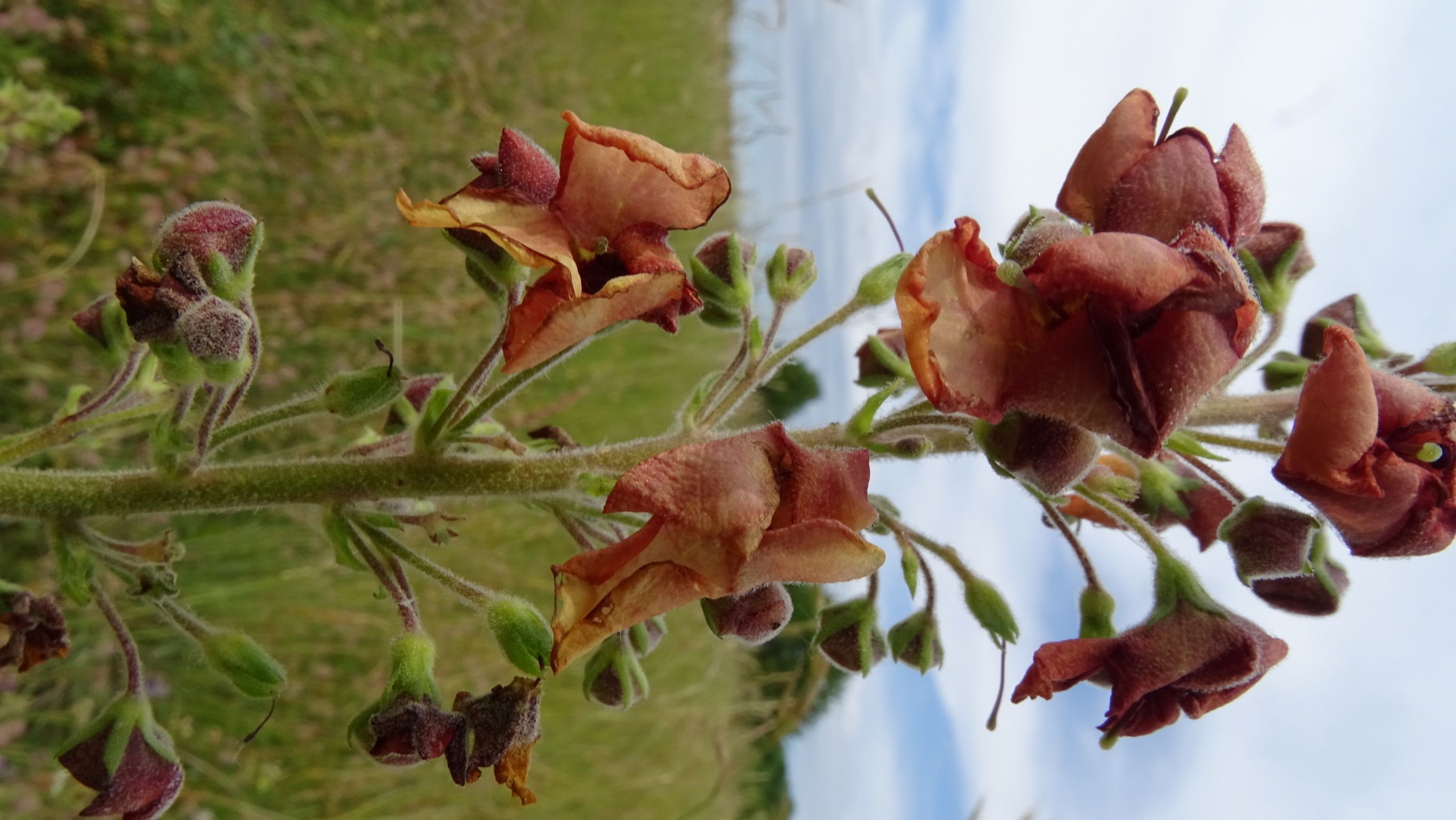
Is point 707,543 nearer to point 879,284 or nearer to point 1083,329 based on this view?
point 1083,329

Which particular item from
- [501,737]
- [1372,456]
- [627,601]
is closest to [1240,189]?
[1372,456]

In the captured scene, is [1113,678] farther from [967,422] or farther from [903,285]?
[903,285]

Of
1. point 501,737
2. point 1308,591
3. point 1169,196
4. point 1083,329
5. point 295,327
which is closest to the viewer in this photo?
point 1083,329

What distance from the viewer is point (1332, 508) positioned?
4.49ft

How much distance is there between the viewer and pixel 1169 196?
143cm

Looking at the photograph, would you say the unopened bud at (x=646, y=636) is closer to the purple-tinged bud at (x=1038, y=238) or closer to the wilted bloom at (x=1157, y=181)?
the purple-tinged bud at (x=1038, y=238)

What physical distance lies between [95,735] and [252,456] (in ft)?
10.1

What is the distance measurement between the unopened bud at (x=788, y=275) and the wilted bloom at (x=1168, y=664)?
954mm

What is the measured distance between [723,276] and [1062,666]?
103 cm

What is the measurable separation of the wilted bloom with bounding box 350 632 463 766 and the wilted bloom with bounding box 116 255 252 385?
65cm

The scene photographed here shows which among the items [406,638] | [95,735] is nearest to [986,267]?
[406,638]

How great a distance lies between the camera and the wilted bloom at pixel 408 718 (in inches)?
71.8

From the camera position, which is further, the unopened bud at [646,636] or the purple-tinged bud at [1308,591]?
the unopened bud at [646,636]

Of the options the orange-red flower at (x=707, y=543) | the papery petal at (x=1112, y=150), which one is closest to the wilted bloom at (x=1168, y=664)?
the orange-red flower at (x=707, y=543)
